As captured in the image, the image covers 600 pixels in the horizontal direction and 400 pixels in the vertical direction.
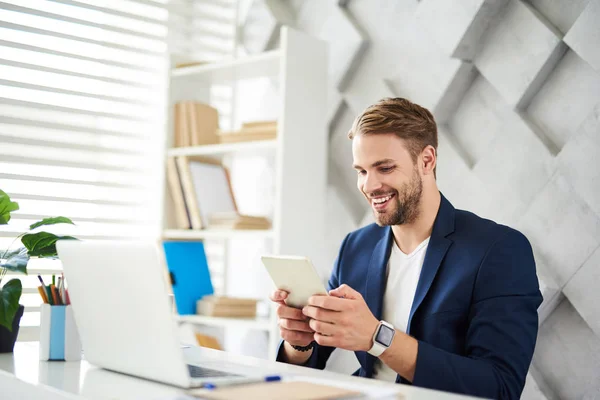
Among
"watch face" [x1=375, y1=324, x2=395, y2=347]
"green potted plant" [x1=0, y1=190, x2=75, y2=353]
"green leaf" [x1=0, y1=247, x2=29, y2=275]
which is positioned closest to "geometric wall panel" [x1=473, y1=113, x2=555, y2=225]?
"watch face" [x1=375, y1=324, x2=395, y2=347]

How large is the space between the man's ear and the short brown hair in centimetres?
1

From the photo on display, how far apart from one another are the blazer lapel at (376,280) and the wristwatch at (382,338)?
0.27 metres

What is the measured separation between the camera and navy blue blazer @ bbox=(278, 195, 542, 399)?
164cm

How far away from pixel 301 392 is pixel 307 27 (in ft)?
7.91

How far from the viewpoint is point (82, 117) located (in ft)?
10.3

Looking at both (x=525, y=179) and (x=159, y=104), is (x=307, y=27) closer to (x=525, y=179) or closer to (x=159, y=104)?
(x=159, y=104)

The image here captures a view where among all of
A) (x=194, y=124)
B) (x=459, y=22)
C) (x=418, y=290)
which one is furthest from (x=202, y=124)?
(x=418, y=290)

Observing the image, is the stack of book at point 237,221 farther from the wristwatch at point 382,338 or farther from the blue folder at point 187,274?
the wristwatch at point 382,338

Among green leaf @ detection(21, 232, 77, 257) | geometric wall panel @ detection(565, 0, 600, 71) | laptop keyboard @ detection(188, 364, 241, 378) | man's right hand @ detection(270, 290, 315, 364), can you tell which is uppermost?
geometric wall panel @ detection(565, 0, 600, 71)

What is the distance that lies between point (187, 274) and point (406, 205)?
144cm

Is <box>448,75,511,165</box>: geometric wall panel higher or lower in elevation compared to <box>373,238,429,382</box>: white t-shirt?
higher

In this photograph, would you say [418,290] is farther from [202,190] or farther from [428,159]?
[202,190]

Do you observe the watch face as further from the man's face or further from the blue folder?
the blue folder

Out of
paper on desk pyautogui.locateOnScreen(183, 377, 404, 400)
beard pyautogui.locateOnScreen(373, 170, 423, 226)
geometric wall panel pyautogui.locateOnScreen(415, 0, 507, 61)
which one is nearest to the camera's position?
paper on desk pyautogui.locateOnScreen(183, 377, 404, 400)
